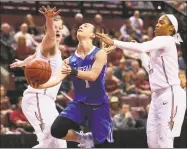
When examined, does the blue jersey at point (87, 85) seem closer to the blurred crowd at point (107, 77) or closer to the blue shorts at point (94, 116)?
the blue shorts at point (94, 116)

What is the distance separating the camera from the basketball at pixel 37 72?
8195 millimetres

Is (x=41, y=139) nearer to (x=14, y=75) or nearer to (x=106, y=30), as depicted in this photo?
(x=14, y=75)

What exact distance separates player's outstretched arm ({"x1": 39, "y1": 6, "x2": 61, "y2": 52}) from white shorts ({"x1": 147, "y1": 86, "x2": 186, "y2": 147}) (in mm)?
1577

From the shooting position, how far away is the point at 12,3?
17.8 m

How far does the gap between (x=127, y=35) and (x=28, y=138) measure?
6.02m

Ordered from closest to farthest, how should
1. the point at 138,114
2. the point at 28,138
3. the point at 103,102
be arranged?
the point at 103,102, the point at 28,138, the point at 138,114

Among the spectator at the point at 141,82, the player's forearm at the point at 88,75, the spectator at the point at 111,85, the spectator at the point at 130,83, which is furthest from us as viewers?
the spectator at the point at 141,82

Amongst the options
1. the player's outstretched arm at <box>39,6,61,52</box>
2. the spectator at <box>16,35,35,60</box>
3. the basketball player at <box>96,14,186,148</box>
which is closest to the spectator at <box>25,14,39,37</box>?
the spectator at <box>16,35,35,60</box>

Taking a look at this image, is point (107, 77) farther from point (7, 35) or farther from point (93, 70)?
point (93, 70)

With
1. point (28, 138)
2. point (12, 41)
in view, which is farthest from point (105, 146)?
point (12, 41)

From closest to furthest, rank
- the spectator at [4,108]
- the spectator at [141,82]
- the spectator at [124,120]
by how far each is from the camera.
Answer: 1. the spectator at [124,120]
2. the spectator at [4,108]
3. the spectator at [141,82]

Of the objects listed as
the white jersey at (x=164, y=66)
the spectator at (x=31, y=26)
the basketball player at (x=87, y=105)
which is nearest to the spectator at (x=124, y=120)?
the white jersey at (x=164, y=66)

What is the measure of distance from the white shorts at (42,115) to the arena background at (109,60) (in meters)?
2.25

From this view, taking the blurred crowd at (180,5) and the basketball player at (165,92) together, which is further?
the blurred crowd at (180,5)
